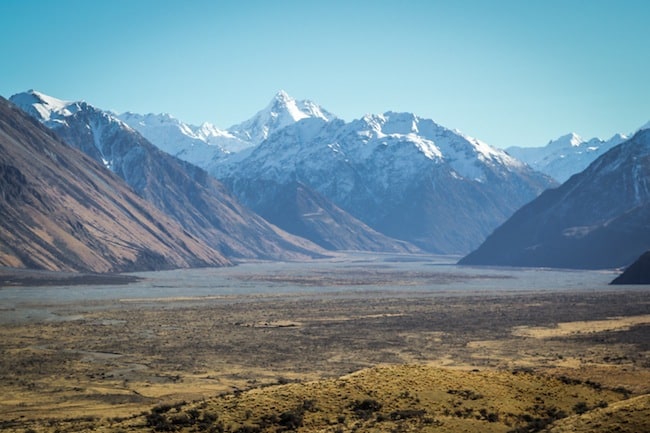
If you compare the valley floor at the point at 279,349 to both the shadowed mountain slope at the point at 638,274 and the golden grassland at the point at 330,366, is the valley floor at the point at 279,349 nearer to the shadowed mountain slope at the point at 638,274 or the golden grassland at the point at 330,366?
the golden grassland at the point at 330,366

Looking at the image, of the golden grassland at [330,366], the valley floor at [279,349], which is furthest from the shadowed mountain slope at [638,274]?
the golden grassland at [330,366]

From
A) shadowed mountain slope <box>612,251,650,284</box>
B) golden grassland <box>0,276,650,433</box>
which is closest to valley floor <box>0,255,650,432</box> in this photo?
golden grassland <box>0,276,650,433</box>

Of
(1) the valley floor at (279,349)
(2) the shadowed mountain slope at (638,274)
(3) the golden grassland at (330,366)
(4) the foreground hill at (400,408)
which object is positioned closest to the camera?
(4) the foreground hill at (400,408)

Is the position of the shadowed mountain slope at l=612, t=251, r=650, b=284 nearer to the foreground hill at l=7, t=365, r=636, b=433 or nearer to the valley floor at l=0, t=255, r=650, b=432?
the valley floor at l=0, t=255, r=650, b=432

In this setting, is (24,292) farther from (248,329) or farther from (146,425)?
(146,425)

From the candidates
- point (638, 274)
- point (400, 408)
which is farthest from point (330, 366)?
point (638, 274)

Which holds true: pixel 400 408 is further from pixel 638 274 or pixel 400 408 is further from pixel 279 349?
pixel 638 274
